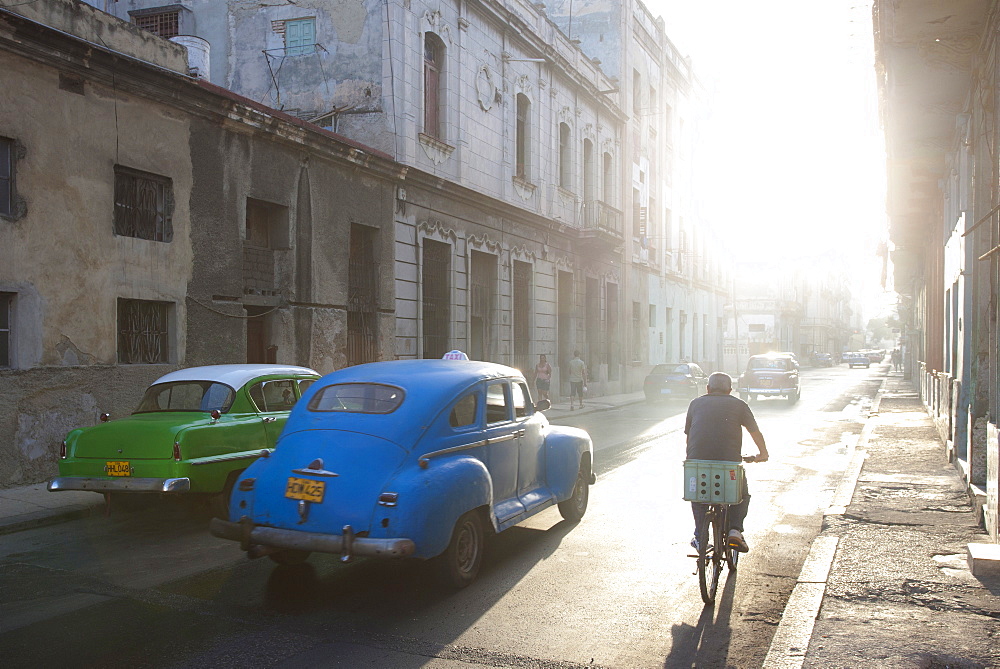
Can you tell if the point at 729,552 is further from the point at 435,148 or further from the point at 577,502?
the point at 435,148

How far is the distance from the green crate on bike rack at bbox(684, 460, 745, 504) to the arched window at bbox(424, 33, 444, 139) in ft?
52.1

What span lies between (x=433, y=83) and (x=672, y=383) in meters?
13.0

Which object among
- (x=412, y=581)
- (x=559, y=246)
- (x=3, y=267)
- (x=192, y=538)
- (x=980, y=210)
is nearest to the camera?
(x=412, y=581)

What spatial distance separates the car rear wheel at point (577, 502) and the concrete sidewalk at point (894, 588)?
240 centimetres

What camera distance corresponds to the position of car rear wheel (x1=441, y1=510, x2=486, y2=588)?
624 centimetres

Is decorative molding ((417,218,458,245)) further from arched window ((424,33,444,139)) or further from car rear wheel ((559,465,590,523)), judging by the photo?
car rear wheel ((559,465,590,523))

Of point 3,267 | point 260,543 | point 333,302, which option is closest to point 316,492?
point 260,543

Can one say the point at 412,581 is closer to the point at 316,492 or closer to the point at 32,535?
the point at 316,492

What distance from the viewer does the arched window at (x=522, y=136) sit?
2591 cm

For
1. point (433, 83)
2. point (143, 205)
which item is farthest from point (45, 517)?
point (433, 83)

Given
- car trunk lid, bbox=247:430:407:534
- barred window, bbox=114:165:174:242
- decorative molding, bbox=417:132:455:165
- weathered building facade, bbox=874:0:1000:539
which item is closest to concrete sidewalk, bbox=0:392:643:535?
car trunk lid, bbox=247:430:407:534

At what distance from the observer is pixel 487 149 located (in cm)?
2358

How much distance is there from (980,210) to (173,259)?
36.9 ft

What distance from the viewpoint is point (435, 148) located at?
68.3 feet
